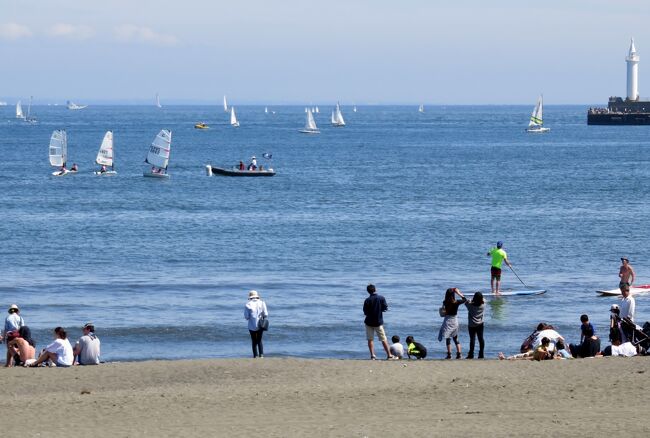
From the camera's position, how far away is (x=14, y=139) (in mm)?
144375

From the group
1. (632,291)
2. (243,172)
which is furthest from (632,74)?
(632,291)

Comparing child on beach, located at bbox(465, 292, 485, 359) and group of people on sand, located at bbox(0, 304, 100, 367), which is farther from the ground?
child on beach, located at bbox(465, 292, 485, 359)

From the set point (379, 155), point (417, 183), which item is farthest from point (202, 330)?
point (379, 155)

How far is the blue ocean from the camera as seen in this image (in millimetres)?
26516

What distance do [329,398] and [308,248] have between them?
25.8 metres

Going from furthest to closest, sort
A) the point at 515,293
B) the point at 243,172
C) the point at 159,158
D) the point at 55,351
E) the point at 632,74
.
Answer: the point at 632,74
the point at 243,172
the point at 159,158
the point at 515,293
the point at 55,351

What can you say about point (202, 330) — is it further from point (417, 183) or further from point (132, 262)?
point (417, 183)

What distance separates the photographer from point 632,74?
575ft

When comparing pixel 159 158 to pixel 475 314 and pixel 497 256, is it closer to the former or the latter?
pixel 497 256

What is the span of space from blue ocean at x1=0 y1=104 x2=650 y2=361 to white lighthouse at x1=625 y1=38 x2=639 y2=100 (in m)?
79.1

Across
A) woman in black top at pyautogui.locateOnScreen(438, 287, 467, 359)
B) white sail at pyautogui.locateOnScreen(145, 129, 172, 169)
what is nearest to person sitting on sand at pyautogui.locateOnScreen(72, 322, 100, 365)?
Answer: woman in black top at pyautogui.locateOnScreen(438, 287, 467, 359)

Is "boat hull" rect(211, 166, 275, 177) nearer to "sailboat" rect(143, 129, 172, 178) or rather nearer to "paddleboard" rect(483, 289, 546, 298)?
"sailboat" rect(143, 129, 172, 178)

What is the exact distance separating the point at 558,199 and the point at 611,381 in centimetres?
4693

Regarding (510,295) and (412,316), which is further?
(510,295)
